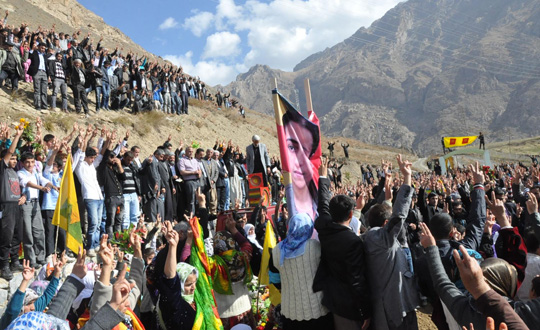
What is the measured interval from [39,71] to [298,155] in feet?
30.3

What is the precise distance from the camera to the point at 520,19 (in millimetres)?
179750

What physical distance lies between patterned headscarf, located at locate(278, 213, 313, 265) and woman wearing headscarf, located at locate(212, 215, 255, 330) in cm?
89

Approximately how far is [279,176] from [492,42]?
189 m

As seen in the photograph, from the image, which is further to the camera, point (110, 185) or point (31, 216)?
point (110, 185)

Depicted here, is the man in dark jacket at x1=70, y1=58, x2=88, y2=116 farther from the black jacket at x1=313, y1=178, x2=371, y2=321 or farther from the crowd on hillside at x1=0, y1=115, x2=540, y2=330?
the black jacket at x1=313, y1=178, x2=371, y2=321

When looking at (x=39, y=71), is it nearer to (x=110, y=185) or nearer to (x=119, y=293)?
(x=110, y=185)

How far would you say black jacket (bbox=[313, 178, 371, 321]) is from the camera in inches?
130

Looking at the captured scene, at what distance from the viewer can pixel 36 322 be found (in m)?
2.41

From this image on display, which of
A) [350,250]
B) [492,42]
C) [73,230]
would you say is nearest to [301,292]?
[350,250]

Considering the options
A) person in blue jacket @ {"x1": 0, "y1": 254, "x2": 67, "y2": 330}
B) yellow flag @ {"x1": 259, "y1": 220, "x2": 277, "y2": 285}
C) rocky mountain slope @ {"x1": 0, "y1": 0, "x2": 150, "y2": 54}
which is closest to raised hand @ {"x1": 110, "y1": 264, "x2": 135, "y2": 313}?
person in blue jacket @ {"x1": 0, "y1": 254, "x2": 67, "y2": 330}

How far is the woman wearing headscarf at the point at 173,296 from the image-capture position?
339cm

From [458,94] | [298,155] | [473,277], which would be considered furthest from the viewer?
[458,94]

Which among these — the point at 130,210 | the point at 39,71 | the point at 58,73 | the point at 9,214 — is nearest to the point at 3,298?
the point at 9,214

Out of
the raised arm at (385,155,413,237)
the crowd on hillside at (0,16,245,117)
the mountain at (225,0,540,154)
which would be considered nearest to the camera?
the raised arm at (385,155,413,237)
